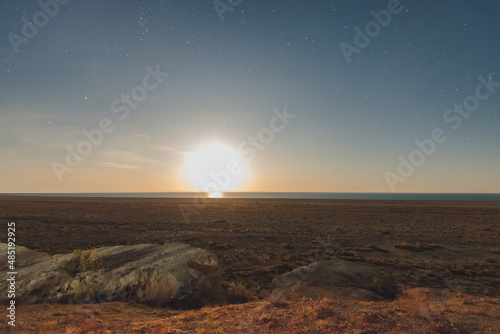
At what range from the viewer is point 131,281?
34.4 feet

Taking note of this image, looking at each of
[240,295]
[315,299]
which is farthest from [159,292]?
[315,299]

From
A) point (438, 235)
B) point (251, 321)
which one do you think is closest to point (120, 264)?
point (251, 321)

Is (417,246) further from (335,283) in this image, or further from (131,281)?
(131,281)

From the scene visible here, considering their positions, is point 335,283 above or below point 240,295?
above

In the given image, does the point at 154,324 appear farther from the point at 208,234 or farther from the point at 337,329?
the point at 208,234

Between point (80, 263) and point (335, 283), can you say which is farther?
point (80, 263)

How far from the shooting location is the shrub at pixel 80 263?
36.9 feet

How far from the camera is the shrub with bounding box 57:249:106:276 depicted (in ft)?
36.9

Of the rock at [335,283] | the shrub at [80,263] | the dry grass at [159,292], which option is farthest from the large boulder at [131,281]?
the rock at [335,283]

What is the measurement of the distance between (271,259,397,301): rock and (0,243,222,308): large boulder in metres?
3.01

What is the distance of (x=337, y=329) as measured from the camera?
6.45m

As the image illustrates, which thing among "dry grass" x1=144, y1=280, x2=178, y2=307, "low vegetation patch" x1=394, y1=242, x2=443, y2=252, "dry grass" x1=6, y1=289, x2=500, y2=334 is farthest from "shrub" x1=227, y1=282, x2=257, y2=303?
"low vegetation patch" x1=394, y1=242, x2=443, y2=252

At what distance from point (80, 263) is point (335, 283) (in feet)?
36.2

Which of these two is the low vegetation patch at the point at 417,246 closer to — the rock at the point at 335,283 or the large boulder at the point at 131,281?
the rock at the point at 335,283
